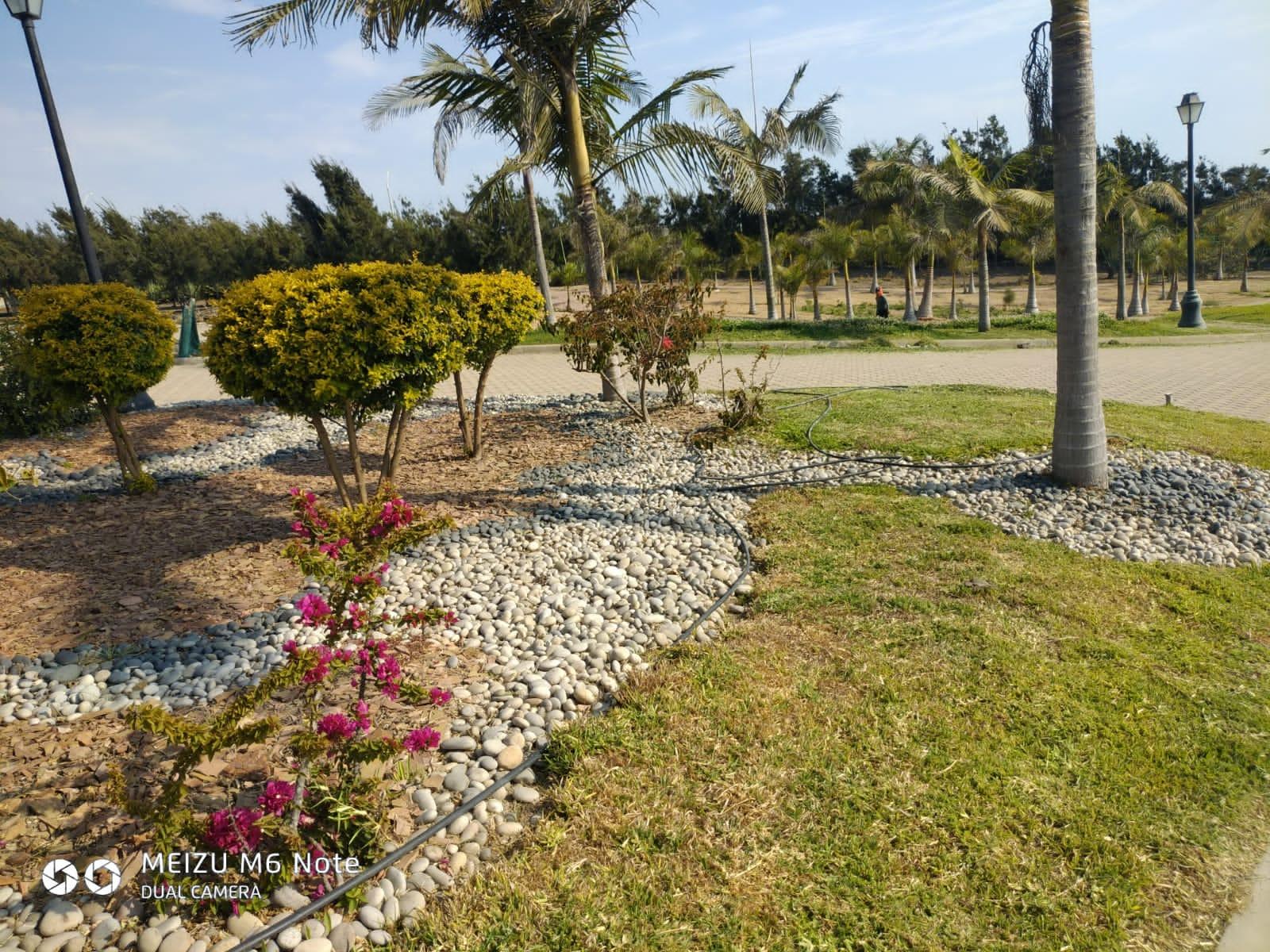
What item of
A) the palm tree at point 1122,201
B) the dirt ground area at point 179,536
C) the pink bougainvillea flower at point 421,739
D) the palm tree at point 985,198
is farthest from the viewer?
the palm tree at point 1122,201

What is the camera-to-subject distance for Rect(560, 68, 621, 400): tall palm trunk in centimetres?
933

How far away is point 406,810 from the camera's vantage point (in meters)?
3.00

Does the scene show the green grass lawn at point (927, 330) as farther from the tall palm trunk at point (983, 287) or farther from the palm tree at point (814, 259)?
the palm tree at point (814, 259)

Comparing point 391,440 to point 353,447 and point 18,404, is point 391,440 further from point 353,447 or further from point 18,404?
point 18,404

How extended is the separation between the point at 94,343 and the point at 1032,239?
103 feet

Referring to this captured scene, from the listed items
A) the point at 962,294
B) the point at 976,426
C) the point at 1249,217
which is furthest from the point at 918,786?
the point at 962,294

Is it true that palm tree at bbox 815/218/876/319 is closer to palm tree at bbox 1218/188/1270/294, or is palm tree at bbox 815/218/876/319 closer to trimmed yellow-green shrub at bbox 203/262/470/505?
palm tree at bbox 1218/188/1270/294

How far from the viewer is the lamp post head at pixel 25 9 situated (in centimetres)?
892

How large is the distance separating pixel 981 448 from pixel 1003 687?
4.57 m

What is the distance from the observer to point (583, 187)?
9.52m

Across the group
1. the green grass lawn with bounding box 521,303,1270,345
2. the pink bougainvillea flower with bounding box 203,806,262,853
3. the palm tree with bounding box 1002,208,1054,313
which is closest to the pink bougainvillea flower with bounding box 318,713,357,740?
the pink bougainvillea flower with bounding box 203,806,262,853

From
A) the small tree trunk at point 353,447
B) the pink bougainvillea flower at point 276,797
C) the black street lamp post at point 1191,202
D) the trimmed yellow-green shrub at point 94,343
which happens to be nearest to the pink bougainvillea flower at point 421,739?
the pink bougainvillea flower at point 276,797

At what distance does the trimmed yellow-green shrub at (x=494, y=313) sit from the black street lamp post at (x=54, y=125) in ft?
16.6

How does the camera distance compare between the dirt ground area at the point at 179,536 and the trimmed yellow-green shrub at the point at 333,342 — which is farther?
the trimmed yellow-green shrub at the point at 333,342
